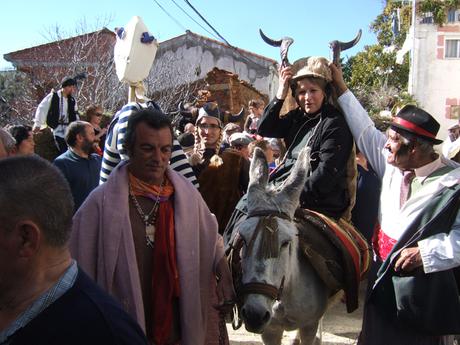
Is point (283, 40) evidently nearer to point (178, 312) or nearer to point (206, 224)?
point (206, 224)

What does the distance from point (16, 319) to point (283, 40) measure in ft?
12.9

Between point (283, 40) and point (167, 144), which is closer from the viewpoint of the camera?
point (167, 144)

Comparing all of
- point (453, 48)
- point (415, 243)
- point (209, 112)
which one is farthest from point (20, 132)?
point (453, 48)

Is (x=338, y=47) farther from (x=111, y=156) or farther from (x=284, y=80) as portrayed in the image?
(x=111, y=156)

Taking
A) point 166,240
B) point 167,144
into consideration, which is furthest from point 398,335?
point 167,144

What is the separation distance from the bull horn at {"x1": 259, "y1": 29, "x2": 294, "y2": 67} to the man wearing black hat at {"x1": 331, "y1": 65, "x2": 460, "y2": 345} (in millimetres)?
1512

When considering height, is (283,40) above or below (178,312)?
above

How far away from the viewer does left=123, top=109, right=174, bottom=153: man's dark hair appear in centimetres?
274

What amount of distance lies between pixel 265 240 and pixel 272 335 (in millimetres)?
1207

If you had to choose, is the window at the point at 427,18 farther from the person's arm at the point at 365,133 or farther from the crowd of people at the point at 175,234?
the person's arm at the point at 365,133

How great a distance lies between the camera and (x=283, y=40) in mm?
4852

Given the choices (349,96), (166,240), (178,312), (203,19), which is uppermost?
(203,19)

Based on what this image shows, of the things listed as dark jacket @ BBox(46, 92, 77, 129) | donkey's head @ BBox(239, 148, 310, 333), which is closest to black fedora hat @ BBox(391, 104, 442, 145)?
donkey's head @ BBox(239, 148, 310, 333)

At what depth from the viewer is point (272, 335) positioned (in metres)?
3.91
